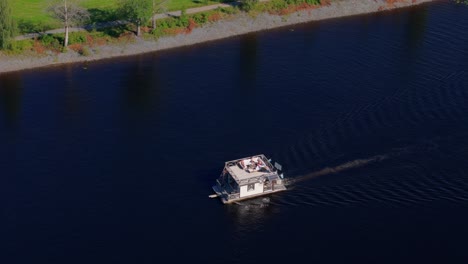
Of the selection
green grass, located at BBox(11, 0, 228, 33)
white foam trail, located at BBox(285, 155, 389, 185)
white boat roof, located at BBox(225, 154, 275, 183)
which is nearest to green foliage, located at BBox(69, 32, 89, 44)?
green grass, located at BBox(11, 0, 228, 33)

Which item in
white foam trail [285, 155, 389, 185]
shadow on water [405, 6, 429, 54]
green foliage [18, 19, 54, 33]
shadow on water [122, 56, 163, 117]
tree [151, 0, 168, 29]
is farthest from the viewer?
tree [151, 0, 168, 29]

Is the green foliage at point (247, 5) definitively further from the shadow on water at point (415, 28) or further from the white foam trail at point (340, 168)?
the white foam trail at point (340, 168)

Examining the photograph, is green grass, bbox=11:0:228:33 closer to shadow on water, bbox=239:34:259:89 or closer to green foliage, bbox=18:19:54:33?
green foliage, bbox=18:19:54:33

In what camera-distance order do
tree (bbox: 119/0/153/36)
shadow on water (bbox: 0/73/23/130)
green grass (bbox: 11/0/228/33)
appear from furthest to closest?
1. green grass (bbox: 11/0/228/33)
2. tree (bbox: 119/0/153/36)
3. shadow on water (bbox: 0/73/23/130)

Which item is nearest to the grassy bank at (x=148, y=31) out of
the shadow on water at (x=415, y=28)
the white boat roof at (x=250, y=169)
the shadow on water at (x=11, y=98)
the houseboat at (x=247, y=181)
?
the shadow on water at (x=11, y=98)

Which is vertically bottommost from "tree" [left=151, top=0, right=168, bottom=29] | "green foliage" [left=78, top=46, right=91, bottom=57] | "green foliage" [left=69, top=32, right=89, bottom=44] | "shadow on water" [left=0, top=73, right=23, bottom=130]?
"shadow on water" [left=0, top=73, right=23, bottom=130]

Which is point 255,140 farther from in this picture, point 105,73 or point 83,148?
point 105,73

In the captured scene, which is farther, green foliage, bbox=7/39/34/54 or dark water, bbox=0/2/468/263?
green foliage, bbox=7/39/34/54
